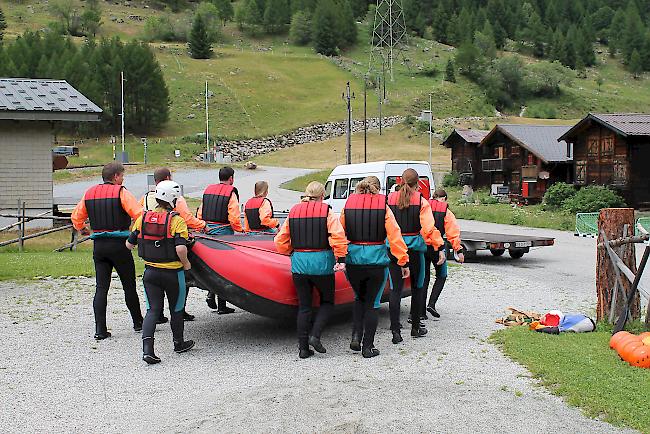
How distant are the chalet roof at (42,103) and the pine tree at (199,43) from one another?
95321 mm

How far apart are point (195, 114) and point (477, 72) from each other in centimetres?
4493

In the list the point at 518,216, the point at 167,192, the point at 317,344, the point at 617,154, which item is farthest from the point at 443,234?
the point at 617,154

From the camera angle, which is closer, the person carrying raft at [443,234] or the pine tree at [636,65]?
the person carrying raft at [443,234]

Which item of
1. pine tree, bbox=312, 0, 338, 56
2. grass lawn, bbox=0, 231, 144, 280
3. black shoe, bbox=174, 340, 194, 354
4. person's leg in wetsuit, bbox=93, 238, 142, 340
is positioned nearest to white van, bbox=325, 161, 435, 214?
grass lawn, bbox=0, 231, 144, 280

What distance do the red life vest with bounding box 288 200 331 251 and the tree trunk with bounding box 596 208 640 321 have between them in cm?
336

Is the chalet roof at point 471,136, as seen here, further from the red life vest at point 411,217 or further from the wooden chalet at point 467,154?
the red life vest at point 411,217

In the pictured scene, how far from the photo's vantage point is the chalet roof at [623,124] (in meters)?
34.6

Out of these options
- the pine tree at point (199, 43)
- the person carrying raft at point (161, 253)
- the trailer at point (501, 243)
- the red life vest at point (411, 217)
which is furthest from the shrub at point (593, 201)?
the pine tree at point (199, 43)

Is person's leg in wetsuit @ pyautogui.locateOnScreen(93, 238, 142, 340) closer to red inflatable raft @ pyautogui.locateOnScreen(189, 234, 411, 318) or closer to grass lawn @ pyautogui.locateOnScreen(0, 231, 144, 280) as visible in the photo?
red inflatable raft @ pyautogui.locateOnScreen(189, 234, 411, 318)

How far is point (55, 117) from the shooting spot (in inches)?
827

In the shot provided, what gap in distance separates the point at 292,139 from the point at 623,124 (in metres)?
49.3

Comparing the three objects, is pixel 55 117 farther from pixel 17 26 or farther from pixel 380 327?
pixel 17 26

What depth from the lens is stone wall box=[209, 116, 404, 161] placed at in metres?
74.7

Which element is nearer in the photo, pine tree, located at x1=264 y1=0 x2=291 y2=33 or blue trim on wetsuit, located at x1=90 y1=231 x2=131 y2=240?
blue trim on wetsuit, located at x1=90 y1=231 x2=131 y2=240
